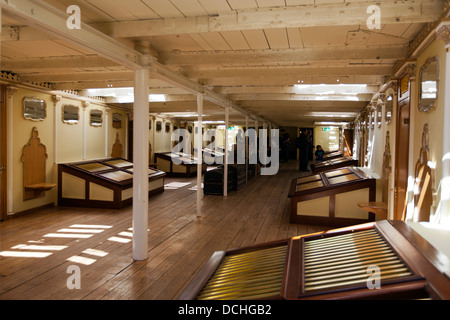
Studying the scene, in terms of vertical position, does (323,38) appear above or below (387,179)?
above

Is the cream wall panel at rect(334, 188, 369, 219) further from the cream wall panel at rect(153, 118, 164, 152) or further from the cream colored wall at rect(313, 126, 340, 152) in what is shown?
the cream colored wall at rect(313, 126, 340, 152)

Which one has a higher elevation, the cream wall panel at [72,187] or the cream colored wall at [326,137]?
the cream colored wall at [326,137]

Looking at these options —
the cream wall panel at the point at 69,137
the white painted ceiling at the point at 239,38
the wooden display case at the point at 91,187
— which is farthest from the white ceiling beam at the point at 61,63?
the wooden display case at the point at 91,187

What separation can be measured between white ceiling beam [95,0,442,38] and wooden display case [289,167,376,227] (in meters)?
4.01

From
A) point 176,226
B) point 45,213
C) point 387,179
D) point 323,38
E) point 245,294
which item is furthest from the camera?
point 45,213

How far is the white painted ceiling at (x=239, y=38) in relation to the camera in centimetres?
339

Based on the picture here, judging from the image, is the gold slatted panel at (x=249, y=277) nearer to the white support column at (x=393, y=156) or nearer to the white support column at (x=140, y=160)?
the white support column at (x=140, y=160)

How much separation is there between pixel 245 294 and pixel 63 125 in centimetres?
838

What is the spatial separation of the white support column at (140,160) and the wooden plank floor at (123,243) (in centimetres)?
31

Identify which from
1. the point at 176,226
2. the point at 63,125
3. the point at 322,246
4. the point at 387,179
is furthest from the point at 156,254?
the point at 63,125

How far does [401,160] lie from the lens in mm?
4980

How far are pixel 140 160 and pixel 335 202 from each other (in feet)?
13.8

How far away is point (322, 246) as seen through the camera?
111 inches
